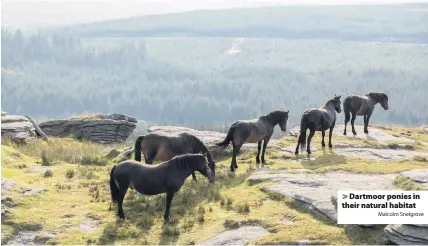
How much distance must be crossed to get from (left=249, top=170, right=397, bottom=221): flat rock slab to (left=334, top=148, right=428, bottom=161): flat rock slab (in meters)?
6.07

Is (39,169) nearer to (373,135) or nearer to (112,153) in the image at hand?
(112,153)

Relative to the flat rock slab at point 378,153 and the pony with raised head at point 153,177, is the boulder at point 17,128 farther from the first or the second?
the flat rock slab at point 378,153

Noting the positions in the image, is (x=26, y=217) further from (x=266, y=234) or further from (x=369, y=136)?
(x=369, y=136)

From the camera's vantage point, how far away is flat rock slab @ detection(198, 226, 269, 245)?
15.7m

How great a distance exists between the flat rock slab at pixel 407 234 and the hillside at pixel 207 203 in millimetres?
235

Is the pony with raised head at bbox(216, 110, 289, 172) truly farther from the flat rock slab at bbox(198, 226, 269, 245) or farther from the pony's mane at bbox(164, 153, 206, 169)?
the flat rock slab at bbox(198, 226, 269, 245)

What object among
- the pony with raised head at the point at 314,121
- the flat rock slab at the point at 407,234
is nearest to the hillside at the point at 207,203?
the flat rock slab at the point at 407,234

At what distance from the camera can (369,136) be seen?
122ft

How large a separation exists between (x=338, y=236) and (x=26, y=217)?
33.0ft

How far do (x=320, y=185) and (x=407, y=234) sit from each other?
6.02 m

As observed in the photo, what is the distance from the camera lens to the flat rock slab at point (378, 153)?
95.6 ft

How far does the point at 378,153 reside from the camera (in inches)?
1184

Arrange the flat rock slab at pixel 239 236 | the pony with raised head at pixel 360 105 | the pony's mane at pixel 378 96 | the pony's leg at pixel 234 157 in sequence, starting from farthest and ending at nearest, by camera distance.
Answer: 1. the pony's mane at pixel 378 96
2. the pony with raised head at pixel 360 105
3. the pony's leg at pixel 234 157
4. the flat rock slab at pixel 239 236

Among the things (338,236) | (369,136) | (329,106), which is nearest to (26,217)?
(338,236)
